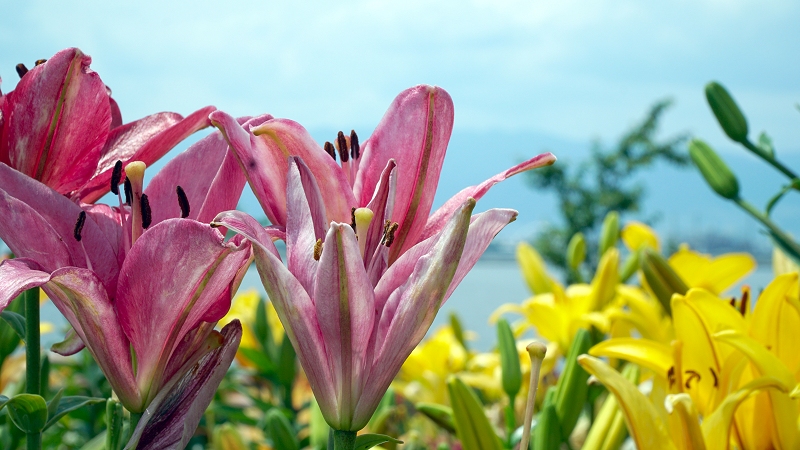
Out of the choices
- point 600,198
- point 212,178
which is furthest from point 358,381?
point 600,198

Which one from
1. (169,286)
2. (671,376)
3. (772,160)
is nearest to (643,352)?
(671,376)

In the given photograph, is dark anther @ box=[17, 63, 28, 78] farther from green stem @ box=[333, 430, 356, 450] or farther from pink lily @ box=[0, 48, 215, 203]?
green stem @ box=[333, 430, 356, 450]

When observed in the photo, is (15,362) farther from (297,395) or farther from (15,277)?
(15,277)

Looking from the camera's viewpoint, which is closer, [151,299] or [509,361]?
[151,299]

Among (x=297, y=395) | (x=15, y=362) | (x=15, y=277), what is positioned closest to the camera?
(x=15, y=277)

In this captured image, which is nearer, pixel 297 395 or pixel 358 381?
pixel 358 381

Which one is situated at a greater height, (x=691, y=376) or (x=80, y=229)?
(x=80, y=229)

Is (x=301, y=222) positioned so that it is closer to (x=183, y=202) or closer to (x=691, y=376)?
(x=183, y=202)

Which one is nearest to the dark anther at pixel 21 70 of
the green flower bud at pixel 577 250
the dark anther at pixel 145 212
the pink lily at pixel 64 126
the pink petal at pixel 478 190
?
the pink lily at pixel 64 126
